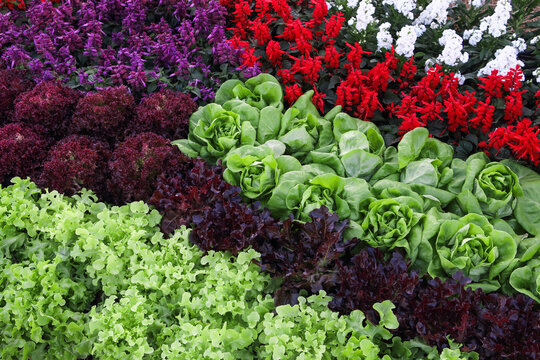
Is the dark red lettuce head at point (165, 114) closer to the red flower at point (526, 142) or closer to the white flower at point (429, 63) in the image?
the white flower at point (429, 63)

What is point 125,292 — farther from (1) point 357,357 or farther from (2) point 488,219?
(2) point 488,219

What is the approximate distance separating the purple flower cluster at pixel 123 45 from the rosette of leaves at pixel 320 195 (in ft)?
3.72

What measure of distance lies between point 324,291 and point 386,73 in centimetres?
148

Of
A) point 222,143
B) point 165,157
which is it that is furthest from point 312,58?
point 165,157

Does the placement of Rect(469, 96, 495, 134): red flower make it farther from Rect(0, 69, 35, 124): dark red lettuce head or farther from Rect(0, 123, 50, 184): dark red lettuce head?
Rect(0, 69, 35, 124): dark red lettuce head

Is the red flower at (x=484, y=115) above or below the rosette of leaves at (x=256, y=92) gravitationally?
above

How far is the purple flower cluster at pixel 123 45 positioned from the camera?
3.22 m

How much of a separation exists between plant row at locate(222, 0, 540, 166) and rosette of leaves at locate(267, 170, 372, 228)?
61 cm

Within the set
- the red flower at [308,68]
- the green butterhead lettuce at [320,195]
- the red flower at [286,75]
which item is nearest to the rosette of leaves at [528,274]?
the green butterhead lettuce at [320,195]

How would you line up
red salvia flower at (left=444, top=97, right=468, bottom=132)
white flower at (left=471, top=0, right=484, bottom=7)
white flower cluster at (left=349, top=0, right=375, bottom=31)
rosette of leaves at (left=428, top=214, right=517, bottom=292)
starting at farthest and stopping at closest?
white flower at (left=471, top=0, right=484, bottom=7), white flower cluster at (left=349, top=0, right=375, bottom=31), red salvia flower at (left=444, top=97, right=468, bottom=132), rosette of leaves at (left=428, top=214, right=517, bottom=292)

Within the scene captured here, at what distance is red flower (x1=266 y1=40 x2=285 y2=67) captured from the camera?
3217 mm

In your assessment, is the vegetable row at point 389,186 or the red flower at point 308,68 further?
the red flower at point 308,68

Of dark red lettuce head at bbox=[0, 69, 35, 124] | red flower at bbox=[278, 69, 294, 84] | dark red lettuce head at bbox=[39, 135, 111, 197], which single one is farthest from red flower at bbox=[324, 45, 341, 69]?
dark red lettuce head at bbox=[0, 69, 35, 124]

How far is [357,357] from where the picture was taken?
1723 mm
